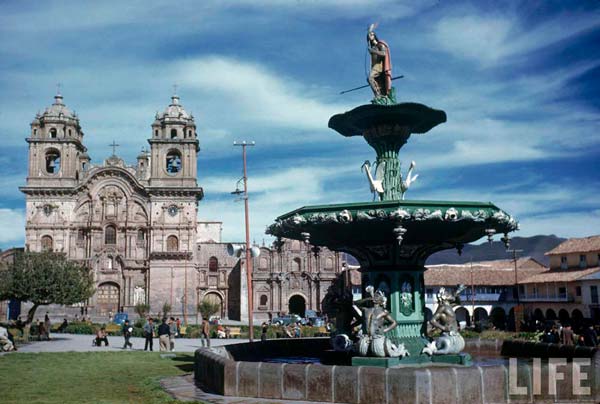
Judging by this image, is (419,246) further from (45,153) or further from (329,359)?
(45,153)

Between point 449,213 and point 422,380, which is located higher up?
point 449,213

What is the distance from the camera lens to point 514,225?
11.4 m

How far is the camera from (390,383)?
8.16 meters

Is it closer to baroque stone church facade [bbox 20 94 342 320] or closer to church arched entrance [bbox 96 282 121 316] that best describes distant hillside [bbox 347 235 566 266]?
baroque stone church facade [bbox 20 94 342 320]

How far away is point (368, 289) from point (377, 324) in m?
0.63

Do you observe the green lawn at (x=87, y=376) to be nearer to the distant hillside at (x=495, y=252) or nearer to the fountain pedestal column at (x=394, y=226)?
the fountain pedestal column at (x=394, y=226)

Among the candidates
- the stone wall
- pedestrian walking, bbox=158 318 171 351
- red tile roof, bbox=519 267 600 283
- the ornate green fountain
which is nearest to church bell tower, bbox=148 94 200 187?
red tile roof, bbox=519 267 600 283

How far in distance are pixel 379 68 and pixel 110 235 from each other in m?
46.6

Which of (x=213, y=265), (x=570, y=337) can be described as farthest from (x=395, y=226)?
(x=213, y=265)

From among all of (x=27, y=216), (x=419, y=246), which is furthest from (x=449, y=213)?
(x=27, y=216)

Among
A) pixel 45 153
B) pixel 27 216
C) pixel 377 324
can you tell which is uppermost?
pixel 45 153

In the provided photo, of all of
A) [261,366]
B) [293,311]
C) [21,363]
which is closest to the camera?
[261,366]

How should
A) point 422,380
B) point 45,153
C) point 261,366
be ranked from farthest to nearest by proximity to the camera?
1. point 45,153
2. point 261,366
3. point 422,380

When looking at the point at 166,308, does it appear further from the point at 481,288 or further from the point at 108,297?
the point at 481,288
